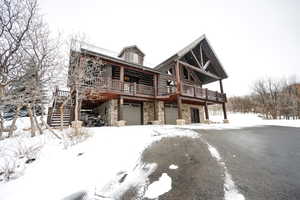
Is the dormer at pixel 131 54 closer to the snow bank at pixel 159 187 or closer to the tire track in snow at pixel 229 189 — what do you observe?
the snow bank at pixel 159 187

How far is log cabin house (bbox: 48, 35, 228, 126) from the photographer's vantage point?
936 cm

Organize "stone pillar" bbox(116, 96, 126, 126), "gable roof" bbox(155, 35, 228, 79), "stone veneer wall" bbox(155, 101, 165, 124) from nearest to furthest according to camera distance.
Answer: "stone pillar" bbox(116, 96, 126, 126) → "stone veneer wall" bbox(155, 101, 165, 124) → "gable roof" bbox(155, 35, 228, 79)

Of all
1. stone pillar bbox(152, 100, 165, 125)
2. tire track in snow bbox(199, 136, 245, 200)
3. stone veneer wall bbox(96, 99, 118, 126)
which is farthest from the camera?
stone pillar bbox(152, 100, 165, 125)

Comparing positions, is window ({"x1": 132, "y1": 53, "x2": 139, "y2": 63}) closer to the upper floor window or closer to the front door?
the upper floor window

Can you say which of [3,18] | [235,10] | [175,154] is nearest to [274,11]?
[235,10]

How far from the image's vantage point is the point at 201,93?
12.9 metres

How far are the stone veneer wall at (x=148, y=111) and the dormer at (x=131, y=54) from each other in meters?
5.61

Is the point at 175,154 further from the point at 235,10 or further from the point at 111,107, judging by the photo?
the point at 235,10

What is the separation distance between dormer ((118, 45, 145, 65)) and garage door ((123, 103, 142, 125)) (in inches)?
224

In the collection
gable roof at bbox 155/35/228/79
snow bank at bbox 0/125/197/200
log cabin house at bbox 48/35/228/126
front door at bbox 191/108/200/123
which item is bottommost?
snow bank at bbox 0/125/197/200

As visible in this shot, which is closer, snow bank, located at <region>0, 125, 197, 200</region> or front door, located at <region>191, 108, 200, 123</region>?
snow bank, located at <region>0, 125, 197, 200</region>

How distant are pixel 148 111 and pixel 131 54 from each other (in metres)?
7.28

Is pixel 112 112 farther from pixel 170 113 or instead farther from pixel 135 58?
pixel 135 58

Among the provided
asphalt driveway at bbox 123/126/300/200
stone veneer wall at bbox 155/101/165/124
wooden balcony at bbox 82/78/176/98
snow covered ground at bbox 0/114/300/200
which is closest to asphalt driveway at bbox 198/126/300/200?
asphalt driveway at bbox 123/126/300/200
